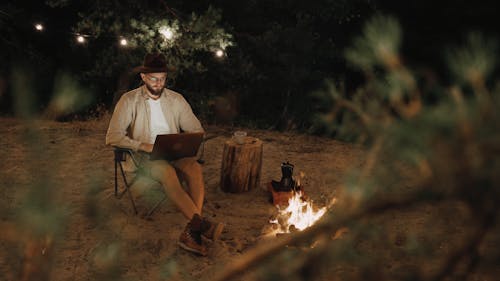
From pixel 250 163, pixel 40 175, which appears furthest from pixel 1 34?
pixel 40 175

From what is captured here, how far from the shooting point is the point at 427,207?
468cm

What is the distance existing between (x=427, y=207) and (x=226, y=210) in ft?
6.25

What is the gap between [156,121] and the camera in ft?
14.8

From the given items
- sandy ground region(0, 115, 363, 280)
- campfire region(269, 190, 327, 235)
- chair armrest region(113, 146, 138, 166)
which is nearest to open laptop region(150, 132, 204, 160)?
chair armrest region(113, 146, 138, 166)

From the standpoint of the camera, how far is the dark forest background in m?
7.79

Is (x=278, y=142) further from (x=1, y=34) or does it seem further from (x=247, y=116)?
(x=1, y=34)

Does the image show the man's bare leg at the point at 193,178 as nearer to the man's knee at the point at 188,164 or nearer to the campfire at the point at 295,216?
the man's knee at the point at 188,164

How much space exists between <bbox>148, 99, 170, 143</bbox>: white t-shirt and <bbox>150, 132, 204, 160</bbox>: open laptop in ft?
1.27

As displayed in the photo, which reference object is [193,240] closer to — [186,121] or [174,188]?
[174,188]

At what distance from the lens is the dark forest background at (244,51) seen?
25.6 feet

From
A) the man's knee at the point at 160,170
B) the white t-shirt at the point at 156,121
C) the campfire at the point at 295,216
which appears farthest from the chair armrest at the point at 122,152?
the campfire at the point at 295,216

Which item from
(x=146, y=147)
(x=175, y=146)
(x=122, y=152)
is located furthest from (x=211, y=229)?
(x=122, y=152)

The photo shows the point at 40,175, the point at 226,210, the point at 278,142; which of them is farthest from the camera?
the point at 278,142

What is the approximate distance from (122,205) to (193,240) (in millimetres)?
1114
